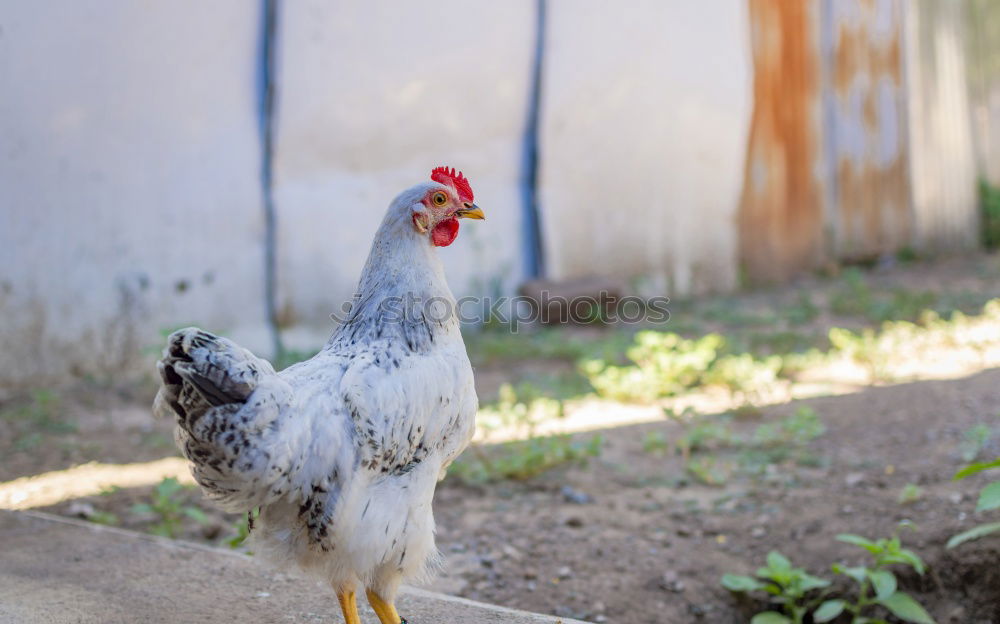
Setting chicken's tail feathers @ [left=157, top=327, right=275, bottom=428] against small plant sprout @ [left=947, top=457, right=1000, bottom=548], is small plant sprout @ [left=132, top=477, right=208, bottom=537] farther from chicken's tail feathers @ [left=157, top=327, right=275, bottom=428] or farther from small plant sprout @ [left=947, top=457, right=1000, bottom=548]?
small plant sprout @ [left=947, top=457, right=1000, bottom=548]

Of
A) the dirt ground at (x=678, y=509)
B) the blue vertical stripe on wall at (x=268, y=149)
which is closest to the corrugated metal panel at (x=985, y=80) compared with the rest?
the dirt ground at (x=678, y=509)

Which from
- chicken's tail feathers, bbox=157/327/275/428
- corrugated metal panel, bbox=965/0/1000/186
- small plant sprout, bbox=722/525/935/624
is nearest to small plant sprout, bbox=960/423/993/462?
small plant sprout, bbox=722/525/935/624

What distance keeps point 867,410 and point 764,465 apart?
3.18ft

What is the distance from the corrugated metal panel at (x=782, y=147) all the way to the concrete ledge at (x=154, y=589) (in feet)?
20.7

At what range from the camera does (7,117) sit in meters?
5.25

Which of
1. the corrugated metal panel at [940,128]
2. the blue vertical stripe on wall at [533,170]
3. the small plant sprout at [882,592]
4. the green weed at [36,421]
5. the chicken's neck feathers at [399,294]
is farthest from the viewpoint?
the corrugated metal panel at [940,128]

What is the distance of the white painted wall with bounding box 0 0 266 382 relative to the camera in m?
5.32

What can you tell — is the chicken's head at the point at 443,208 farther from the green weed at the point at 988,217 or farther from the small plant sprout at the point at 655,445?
the green weed at the point at 988,217

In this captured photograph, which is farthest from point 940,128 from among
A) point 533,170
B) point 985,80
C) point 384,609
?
point 384,609

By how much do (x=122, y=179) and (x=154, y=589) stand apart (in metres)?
3.52

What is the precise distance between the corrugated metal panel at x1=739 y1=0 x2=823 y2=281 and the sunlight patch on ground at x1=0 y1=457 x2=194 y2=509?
5756 mm

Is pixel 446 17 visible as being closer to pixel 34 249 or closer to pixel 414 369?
pixel 34 249

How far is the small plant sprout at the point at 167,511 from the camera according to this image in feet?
11.4

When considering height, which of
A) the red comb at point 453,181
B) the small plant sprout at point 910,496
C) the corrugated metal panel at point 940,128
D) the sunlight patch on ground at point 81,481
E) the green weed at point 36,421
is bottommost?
the small plant sprout at point 910,496
